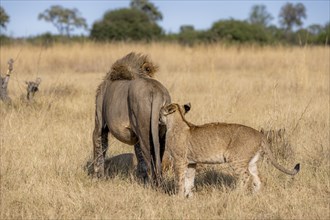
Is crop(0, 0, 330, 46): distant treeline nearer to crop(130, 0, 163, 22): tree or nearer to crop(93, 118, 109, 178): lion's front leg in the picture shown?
crop(130, 0, 163, 22): tree

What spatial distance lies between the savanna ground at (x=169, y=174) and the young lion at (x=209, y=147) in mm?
249

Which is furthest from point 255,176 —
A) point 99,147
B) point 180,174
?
point 99,147

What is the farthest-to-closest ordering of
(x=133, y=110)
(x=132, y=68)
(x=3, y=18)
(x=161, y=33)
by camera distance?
(x=161, y=33)
(x=3, y=18)
(x=132, y=68)
(x=133, y=110)

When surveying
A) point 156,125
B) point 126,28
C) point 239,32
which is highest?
point 126,28

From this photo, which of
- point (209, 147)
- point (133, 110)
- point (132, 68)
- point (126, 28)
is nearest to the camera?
point (209, 147)

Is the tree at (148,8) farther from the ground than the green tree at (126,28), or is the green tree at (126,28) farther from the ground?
the tree at (148,8)

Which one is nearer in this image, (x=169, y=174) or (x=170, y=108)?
(x=170, y=108)

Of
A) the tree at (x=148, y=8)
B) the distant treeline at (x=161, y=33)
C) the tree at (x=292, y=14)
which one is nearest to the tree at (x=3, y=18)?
the distant treeline at (x=161, y=33)

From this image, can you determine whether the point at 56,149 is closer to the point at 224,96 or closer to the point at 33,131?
the point at 33,131

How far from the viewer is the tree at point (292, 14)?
58.6 meters

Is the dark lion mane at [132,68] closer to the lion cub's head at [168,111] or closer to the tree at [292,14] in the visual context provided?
the lion cub's head at [168,111]

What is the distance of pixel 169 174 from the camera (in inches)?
265

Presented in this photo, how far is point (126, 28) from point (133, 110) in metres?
27.6

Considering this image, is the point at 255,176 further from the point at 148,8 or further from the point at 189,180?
the point at 148,8
